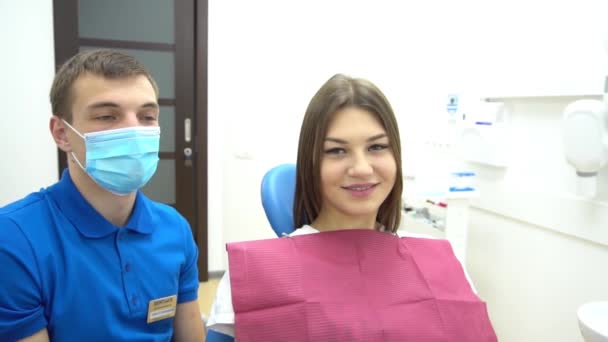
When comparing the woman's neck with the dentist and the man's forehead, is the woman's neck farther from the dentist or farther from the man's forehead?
the man's forehead

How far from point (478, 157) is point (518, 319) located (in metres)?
0.85

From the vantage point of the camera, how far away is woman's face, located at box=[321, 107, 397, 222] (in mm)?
912

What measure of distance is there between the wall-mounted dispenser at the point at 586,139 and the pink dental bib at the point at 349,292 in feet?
3.21

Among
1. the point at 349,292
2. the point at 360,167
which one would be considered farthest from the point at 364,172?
the point at 349,292

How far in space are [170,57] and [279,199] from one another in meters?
2.02

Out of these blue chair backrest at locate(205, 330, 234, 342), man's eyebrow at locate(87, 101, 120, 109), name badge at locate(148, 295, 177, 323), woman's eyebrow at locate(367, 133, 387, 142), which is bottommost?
name badge at locate(148, 295, 177, 323)

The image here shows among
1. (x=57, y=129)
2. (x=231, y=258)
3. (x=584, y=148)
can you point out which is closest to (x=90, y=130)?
(x=57, y=129)

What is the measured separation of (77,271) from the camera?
0.92 metres

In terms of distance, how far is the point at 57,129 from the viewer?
1.05m

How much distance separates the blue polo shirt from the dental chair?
0.39 metres

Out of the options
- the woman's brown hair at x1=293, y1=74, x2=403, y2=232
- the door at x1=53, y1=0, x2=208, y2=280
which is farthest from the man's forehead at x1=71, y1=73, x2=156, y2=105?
the door at x1=53, y1=0, x2=208, y2=280

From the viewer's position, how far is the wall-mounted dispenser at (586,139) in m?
1.56

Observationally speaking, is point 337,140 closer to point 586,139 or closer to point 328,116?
point 328,116

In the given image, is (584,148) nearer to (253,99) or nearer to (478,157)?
(478,157)
